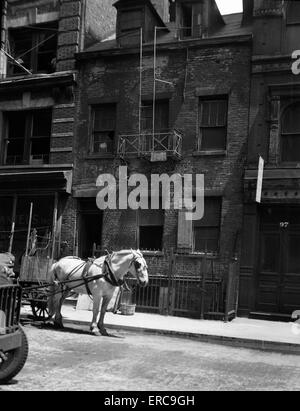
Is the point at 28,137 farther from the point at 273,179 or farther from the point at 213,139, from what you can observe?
the point at 273,179

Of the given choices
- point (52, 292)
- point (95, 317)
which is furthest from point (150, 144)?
point (95, 317)

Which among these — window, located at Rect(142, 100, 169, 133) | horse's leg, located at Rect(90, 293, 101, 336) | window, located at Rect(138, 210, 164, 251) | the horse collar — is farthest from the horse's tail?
window, located at Rect(142, 100, 169, 133)

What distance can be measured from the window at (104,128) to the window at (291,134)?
5.89m

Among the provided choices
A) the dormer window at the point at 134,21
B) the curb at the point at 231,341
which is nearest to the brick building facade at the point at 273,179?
the curb at the point at 231,341

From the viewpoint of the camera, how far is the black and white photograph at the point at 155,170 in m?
13.9

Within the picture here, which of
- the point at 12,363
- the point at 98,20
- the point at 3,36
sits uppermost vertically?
the point at 98,20

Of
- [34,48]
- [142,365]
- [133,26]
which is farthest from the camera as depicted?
[34,48]

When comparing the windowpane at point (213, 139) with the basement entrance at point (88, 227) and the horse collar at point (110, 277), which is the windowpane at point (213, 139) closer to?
the basement entrance at point (88, 227)

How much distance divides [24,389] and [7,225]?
→ 13.8m

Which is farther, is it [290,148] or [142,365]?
[290,148]

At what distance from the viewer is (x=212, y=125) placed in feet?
57.6

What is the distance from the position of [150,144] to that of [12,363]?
1193 cm

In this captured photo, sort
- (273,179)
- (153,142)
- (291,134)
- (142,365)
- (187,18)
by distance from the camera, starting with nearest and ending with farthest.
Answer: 1. (142,365)
2. (273,179)
3. (291,134)
4. (153,142)
5. (187,18)
